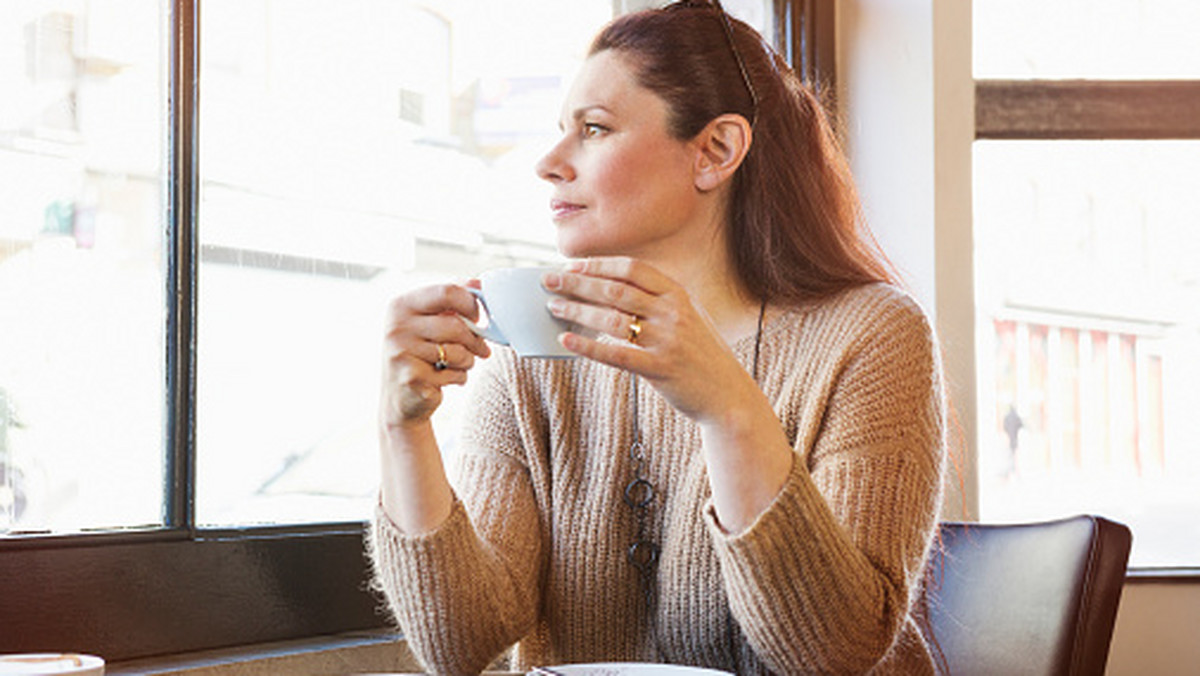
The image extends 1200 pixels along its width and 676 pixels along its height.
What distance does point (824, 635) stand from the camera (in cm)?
129

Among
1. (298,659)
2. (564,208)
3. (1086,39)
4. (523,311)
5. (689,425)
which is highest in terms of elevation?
(1086,39)

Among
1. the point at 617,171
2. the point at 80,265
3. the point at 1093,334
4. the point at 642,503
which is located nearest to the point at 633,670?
the point at 642,503

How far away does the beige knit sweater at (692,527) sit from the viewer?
128 centimetres

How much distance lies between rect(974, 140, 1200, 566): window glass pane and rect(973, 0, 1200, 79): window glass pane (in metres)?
0.16

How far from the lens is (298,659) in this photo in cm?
170

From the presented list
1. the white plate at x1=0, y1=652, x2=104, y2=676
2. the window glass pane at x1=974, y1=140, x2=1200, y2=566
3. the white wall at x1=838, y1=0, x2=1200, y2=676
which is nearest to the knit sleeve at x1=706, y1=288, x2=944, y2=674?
the white plate at x1=0, y1=652, x2=104, y2=676

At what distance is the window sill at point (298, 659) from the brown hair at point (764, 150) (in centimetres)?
69

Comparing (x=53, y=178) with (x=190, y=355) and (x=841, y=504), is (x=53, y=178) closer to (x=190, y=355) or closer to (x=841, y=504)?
(x=190, y=355)

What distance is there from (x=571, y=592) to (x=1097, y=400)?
185 centimetres

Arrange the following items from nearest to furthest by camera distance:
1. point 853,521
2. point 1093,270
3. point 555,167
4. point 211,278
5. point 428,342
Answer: point 428,342 < point 853,521 < point 555,167 < point 211,278 < point 1093,270

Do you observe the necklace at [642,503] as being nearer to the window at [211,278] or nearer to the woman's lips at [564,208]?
the woman's lips at [564,208]

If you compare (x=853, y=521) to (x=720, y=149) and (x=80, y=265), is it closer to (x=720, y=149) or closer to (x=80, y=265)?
(x=720, y=149)

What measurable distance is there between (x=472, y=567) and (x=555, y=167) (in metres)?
0.43

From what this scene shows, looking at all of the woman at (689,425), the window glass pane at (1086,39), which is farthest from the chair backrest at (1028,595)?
the window glass pane at (1086,39)
